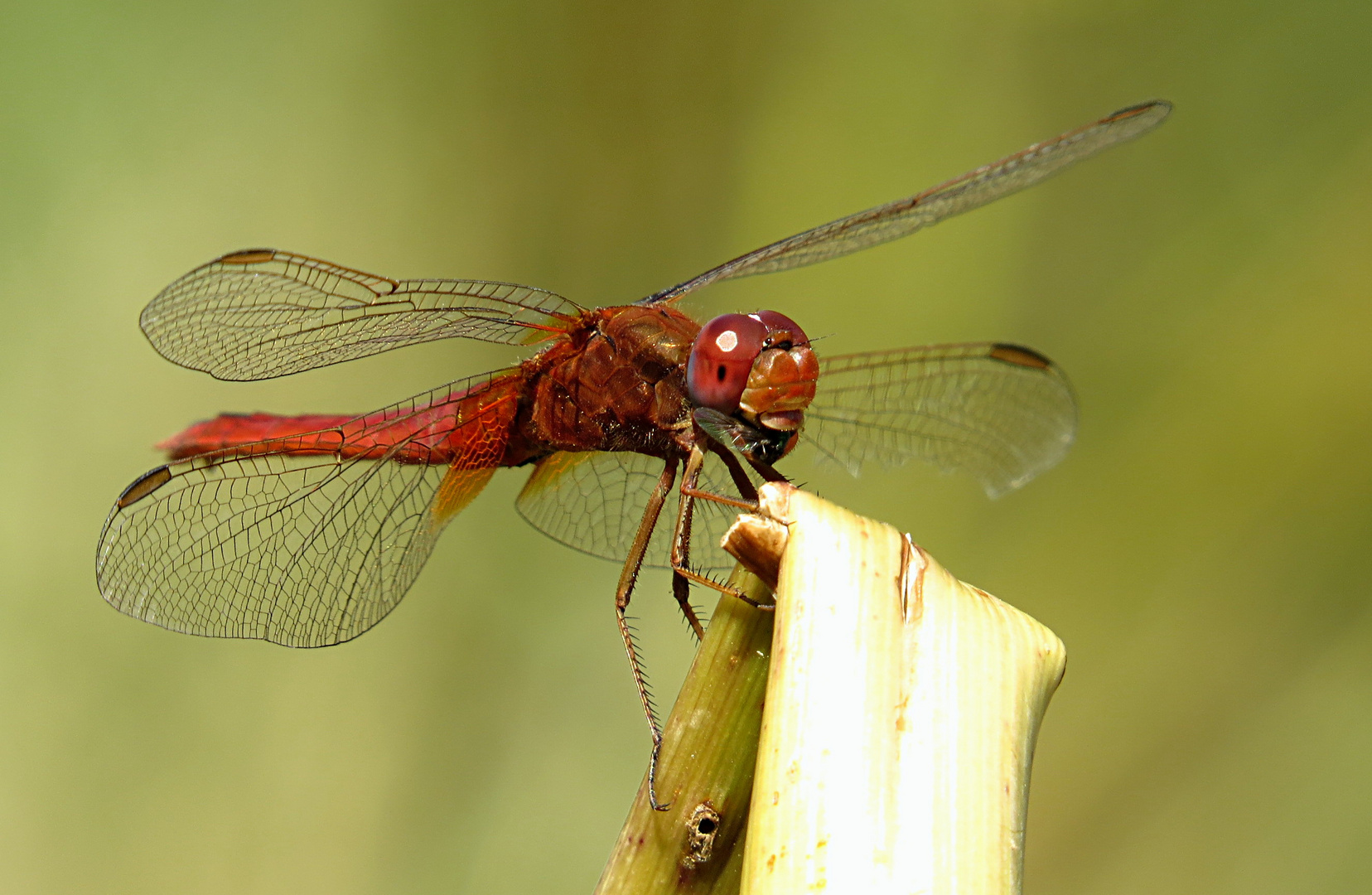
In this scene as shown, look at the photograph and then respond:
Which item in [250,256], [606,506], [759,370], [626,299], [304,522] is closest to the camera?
[759,370]

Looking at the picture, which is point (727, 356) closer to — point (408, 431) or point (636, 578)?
point (636, 578)

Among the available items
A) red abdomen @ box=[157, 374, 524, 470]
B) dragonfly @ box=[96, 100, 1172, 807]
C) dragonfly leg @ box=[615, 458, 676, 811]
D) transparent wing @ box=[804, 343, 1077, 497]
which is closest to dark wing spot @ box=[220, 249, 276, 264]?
dragonfly @ box=[96, 100, 1172, 807]

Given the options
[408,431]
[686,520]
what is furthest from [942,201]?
[408,431]

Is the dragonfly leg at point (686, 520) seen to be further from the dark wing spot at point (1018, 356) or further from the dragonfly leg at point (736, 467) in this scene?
the dark wing spot at point (1018, 356)

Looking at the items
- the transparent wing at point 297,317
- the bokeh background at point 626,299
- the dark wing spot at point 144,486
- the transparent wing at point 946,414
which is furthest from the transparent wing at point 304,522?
the transparent wing at point 946,414

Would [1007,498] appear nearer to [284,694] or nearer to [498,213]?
[498,213]

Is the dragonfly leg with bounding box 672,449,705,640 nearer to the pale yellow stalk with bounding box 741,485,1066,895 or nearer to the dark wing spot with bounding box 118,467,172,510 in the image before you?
the pale yellow stalk with bounding box 741,485,1066,895
